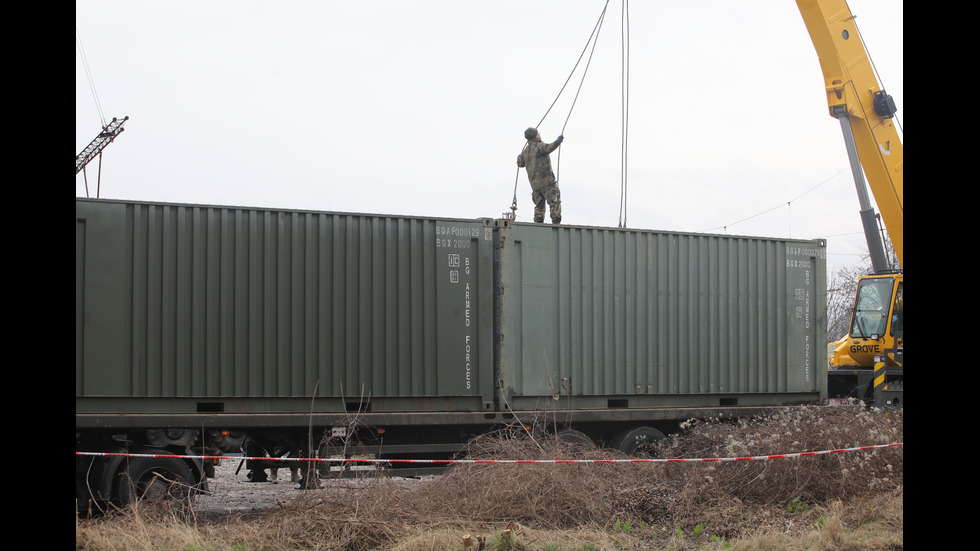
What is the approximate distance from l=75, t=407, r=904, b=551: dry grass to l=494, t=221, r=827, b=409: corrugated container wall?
1.07 metres

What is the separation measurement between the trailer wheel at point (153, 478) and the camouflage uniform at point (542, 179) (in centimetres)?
536

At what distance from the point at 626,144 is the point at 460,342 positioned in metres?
3.83

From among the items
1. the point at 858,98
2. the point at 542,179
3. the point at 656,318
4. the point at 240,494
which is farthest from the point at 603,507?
the point at 858,98

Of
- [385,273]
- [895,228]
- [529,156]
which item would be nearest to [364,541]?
[385,273]

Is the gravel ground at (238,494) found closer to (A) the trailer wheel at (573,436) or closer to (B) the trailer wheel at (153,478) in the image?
(B) the trailer wheel at (153,478)

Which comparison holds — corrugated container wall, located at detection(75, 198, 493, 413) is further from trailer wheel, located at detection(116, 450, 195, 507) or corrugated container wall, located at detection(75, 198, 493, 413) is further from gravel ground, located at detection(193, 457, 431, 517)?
gravel ground, located at detection(193, 457, 431, 517)

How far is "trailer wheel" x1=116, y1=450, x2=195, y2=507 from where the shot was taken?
25.2ft

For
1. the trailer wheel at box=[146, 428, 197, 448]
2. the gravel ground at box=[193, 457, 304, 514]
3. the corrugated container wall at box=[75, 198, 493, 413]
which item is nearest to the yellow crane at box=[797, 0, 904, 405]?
the corrugated container wall at box=[75, 198, 493, 413]

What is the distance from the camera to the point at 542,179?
10.6 m

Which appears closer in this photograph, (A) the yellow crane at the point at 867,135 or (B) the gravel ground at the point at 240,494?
(B) the gravel ground at the point at 240,494

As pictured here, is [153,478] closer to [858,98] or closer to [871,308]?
[858,98]

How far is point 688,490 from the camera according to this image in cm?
727

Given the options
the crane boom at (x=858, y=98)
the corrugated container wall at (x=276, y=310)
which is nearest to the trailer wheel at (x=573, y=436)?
the corrugated container wall at (x=276, y=310)

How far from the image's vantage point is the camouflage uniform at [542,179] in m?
10.5
